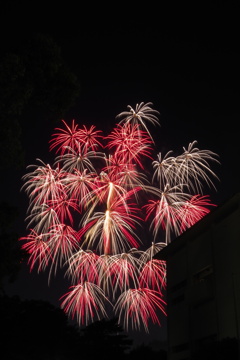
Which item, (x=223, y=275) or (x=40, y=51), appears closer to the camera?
(x=40, y=51)

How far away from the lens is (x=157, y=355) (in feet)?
161

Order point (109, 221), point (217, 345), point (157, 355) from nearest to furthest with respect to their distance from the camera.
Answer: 1. point (217, 345)
2. point (109, 221)
3. point (157, 355)

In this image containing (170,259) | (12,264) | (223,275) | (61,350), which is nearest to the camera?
Result: (12,264)

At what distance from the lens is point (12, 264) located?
22531mm

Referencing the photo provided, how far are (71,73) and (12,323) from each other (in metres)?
25.9

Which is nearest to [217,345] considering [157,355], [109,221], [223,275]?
[223,275]

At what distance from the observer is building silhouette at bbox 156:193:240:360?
96.0ft

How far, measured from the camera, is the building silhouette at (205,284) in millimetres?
29266

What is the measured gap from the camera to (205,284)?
32.2 metres

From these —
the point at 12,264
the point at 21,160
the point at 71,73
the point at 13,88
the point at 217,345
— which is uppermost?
the point at 71,73

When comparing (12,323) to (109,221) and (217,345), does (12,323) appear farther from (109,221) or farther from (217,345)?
(217,345)

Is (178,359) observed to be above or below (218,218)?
below

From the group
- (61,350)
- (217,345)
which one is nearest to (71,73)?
(217,345)

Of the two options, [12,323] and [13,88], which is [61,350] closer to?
[12,323]
